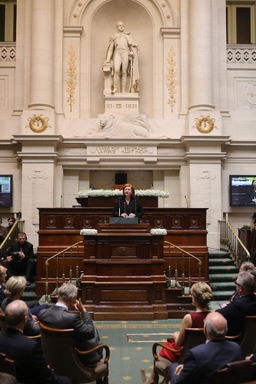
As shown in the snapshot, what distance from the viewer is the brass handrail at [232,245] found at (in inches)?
402

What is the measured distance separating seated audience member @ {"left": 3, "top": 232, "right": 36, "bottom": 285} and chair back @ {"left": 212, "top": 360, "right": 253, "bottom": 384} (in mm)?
7186

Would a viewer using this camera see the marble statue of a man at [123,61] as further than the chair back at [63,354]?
Yes

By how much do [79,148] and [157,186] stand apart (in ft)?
9.61

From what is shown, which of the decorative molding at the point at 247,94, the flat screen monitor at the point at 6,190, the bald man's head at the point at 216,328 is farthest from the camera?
the decorative molding at the point at 247,94

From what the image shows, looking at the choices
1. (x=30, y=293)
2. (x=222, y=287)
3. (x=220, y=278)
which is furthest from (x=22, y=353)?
(x=220, y=278)

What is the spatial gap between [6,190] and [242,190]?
767 cm

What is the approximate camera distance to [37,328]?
420 cm

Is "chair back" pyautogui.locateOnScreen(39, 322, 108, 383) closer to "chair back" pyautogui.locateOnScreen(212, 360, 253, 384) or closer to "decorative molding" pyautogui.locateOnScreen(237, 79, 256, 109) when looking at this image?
"chair back" pyautogui.locateOnScreen(212, 360, 253, 384)

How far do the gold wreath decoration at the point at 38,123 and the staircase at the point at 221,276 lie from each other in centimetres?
643

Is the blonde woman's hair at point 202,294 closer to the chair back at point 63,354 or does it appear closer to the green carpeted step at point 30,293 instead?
the chair back at point 63,354

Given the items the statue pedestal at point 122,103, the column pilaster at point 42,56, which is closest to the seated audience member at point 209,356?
the column pilaster at point 42,56

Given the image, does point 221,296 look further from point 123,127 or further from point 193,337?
point 123,127

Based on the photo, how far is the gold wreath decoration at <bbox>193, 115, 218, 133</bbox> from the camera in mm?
14008

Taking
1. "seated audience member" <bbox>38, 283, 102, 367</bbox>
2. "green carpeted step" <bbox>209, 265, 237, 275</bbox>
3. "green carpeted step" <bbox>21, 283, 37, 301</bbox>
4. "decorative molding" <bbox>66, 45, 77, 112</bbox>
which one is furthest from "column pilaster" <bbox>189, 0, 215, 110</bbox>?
"seated audience member" <bbox>38, 283, 102, 367</bbox>
